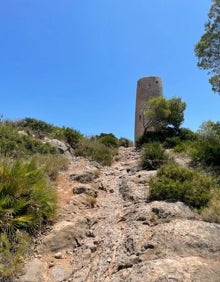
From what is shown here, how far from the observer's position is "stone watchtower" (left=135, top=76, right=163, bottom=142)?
25.2 m

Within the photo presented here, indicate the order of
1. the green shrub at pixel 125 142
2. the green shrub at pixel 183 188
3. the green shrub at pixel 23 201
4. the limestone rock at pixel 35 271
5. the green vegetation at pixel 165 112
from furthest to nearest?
1. the green shrub at pixel 125 142
2. the green vegetation at pixel 165 112
3. the green shrub at pixel 183 188
4. the green shrub at pixel 23 201
5. the limestone rock at pixel 35 271

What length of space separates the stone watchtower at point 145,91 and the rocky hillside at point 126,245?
59.3 feet

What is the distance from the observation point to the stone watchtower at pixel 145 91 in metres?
25.2

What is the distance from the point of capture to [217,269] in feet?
13.5

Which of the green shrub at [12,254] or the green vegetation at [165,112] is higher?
the green vegetation at [165,112]

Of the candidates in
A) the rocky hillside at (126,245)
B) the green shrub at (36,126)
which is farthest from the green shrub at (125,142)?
the rocky hillside at (126,245)

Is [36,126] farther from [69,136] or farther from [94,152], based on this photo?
[94,152]

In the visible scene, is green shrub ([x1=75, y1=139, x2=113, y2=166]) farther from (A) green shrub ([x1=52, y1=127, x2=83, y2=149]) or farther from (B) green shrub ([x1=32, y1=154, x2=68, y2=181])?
(B) green shrub ([x1=32, y1=154, x2=68, y2=181])

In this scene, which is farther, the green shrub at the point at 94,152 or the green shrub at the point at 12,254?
the green shrub at the point at 94,152

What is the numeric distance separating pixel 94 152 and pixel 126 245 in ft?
30.9

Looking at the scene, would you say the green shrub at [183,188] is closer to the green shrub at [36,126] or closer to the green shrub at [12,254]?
the green shrub at [12,254]

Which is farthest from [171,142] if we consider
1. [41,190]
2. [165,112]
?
[41,190]

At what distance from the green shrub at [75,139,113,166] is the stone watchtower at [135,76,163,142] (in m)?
10.1

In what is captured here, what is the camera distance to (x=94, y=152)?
14.4m
